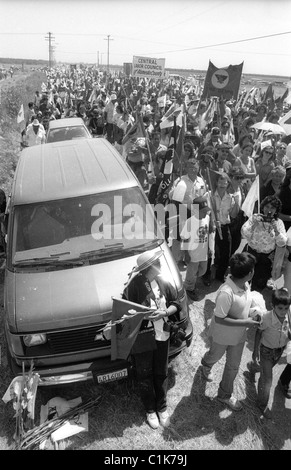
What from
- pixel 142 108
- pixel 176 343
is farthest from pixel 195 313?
pixel 142 108

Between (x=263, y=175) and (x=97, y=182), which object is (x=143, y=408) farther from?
(x=263, y=175)

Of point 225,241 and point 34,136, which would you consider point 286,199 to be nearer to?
point 225,241

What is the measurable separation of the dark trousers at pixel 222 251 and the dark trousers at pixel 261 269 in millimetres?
419

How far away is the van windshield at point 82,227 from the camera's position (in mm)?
3480

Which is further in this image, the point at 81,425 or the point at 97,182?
the point at 97,182

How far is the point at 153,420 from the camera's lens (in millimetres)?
3215

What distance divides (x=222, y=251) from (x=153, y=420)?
2805mm

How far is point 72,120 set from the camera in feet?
34.4

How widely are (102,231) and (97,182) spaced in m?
0.64

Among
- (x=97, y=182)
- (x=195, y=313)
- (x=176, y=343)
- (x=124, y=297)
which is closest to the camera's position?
(x=124, y=297)

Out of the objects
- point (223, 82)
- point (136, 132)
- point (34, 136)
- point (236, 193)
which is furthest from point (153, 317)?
point (223, 82)

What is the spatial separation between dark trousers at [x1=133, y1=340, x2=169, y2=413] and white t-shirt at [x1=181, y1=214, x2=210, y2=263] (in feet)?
6.33

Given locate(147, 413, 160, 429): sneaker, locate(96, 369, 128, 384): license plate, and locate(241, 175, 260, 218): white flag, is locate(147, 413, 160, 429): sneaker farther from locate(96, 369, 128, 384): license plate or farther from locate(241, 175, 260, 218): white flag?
locate(241, 175, 260, 218): white flag

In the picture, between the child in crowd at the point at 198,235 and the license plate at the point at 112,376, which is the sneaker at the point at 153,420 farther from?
the child in crowd at the point at 198,235
